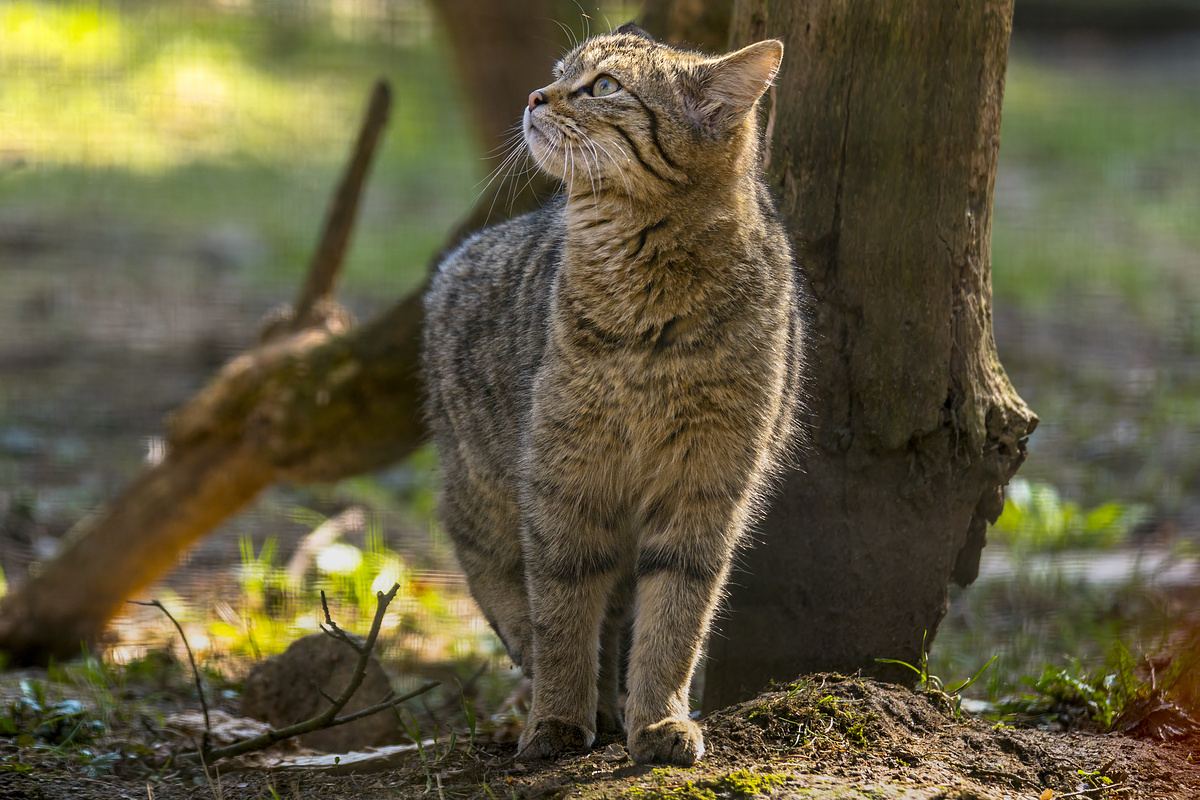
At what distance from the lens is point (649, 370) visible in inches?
99.8

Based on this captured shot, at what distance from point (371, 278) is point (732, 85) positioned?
5882mm

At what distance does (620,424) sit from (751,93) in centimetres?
83

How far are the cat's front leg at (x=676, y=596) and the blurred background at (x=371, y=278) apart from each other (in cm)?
108

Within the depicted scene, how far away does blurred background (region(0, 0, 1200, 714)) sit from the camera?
4328 millimetres

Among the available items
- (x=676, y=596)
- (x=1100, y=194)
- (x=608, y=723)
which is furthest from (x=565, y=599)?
(x=1100, y=194)

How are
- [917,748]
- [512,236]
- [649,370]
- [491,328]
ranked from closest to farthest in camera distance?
1. [917,748]
2. [649,370]
3. [491,328]
4. [512,236]

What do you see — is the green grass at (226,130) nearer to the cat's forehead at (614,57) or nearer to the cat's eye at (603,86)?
the cat's forehead at (614,57)

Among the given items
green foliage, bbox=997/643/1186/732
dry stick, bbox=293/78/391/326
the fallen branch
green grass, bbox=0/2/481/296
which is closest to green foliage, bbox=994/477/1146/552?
green foliage, bbox=997/643/1186/732

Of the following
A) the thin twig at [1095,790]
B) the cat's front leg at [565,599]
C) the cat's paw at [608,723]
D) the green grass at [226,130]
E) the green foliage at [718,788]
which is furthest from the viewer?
the green grass at [226,130]

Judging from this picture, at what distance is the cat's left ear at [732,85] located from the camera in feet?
8.24

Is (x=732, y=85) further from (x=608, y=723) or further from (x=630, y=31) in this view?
(x=608, y=723)

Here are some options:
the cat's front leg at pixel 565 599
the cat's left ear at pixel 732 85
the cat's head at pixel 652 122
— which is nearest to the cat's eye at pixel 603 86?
the cat's head at pixel 652 122

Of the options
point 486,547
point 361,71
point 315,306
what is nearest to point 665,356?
point 486,547

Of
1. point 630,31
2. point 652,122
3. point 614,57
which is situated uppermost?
point 630,31
